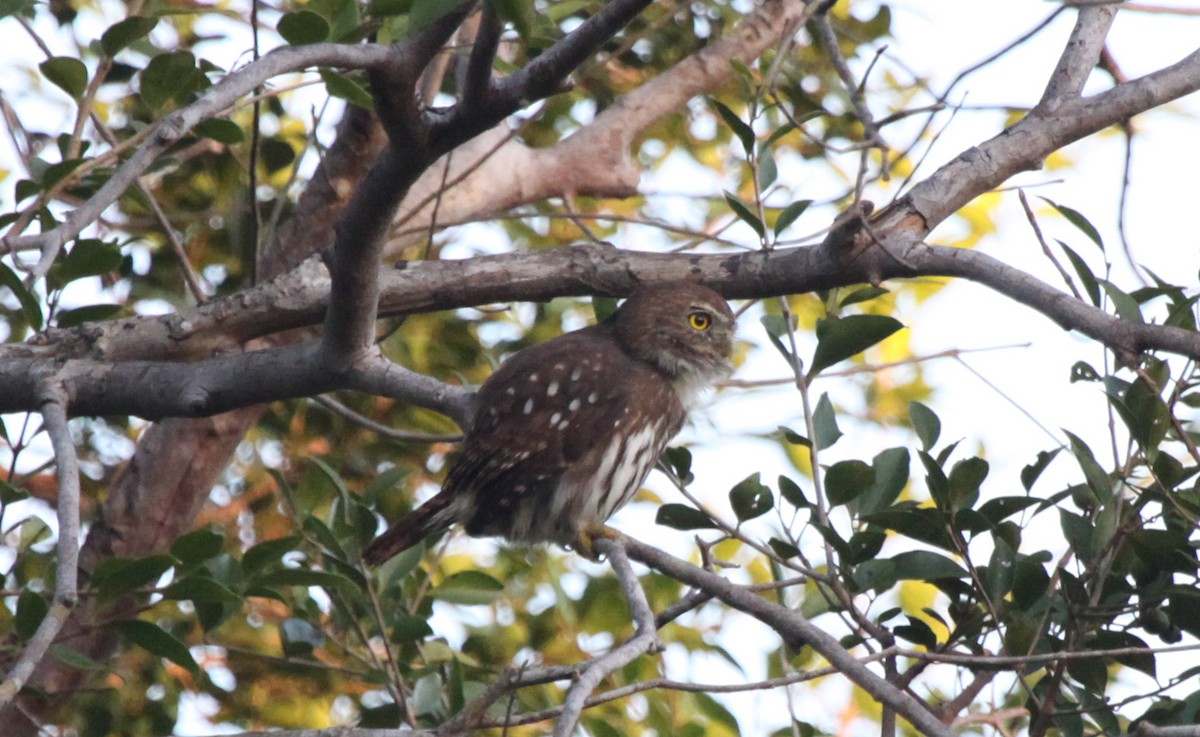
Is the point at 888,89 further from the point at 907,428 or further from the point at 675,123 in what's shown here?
the point at 907,428

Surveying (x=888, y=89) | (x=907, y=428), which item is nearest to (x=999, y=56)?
(x=888, y=89)

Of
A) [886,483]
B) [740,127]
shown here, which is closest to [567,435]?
[740,127]

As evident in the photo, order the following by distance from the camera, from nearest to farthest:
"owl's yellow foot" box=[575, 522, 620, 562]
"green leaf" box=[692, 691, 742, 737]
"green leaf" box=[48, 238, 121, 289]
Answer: "green leaf" box=[48, 238, 121, 289] → "green leaf" box=[692, 691, 742, 737] → "owl's yellow foot" box=[575, 522, 620, 562]

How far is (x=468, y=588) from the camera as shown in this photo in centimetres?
414

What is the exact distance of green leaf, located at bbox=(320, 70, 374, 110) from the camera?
3121 mm

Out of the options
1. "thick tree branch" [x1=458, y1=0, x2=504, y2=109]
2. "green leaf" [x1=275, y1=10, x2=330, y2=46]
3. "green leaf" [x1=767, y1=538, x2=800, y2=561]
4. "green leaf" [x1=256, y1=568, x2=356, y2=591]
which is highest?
"green leaf" [x1=275, y1=10, x2=330, y2=46]

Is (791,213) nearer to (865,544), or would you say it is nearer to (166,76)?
(865,544)

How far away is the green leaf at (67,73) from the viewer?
3512 millimetres

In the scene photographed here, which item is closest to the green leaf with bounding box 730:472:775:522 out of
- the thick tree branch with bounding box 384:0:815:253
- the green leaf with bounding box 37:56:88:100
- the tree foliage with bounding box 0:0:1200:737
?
the tree foliage with bounding box 0:0:1200:737

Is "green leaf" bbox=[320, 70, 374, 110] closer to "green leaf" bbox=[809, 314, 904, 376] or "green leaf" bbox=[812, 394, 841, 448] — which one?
"green leaf" bbox=[809, 314, 904, 376]

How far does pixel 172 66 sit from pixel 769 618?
2.01m

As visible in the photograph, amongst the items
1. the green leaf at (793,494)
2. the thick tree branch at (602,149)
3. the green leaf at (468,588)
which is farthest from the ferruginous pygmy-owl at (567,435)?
the thick tree branch at (602,149)

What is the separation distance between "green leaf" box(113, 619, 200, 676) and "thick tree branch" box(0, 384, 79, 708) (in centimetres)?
52

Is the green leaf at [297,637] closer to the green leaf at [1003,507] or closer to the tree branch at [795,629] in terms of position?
the tree branch at [795,629]
